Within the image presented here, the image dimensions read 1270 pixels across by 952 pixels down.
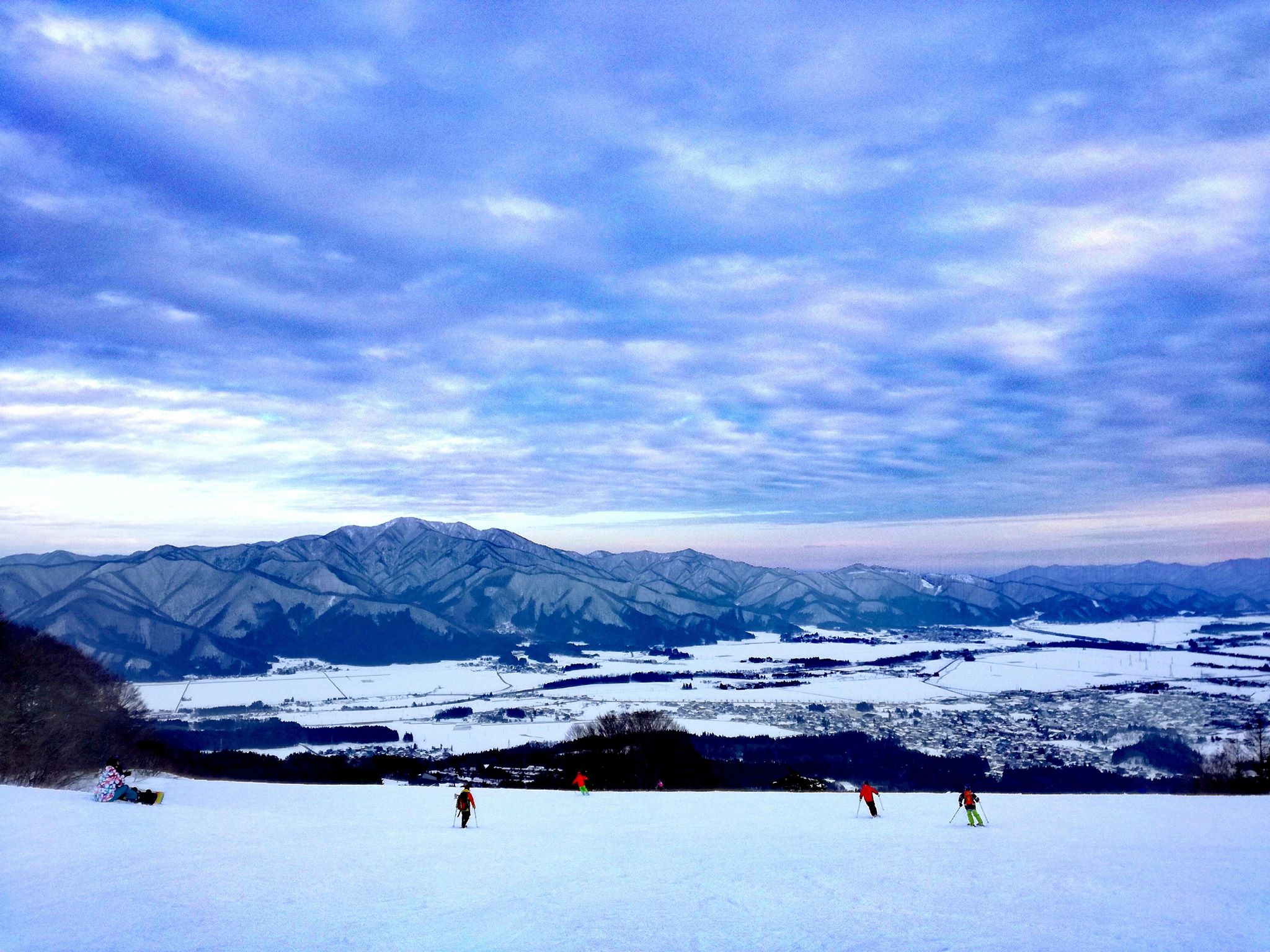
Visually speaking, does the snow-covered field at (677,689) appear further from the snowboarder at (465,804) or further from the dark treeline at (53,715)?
the snowboarder at (465,804)

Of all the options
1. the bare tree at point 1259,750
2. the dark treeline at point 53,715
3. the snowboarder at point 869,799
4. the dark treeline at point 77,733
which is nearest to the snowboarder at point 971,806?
the snowboarder at point 869,799

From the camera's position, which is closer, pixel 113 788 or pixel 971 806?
pixel 971 806

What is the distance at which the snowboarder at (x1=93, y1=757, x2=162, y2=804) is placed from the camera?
2288 centimetres

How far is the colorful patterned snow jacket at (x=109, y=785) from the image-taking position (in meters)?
22.8

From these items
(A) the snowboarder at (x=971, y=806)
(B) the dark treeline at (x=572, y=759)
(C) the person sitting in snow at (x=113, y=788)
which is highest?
(C) the person sitting in snow at (x=113, y=788)

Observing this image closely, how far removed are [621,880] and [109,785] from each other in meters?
17.2

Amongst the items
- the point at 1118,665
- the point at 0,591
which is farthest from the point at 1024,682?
the point at 0,591

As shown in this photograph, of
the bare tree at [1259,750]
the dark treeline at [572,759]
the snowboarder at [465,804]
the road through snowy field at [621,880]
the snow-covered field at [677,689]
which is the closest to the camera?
the road through snowy field at [621,880]

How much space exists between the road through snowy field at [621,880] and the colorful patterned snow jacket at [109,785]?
20.4 inches

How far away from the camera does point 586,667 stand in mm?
164000

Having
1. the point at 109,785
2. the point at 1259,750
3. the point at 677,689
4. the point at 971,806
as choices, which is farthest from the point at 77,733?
the point at 677,689

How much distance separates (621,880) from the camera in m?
15.2

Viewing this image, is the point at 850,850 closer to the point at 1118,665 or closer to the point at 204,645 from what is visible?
the point at 1118,665

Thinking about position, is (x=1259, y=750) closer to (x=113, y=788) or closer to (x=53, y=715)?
(x=113, y=788)
